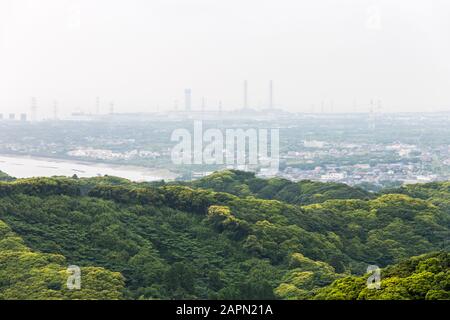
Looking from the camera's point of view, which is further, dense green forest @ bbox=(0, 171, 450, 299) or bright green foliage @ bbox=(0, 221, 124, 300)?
dense green forest @ bbox=(0, 171, 450, 299)

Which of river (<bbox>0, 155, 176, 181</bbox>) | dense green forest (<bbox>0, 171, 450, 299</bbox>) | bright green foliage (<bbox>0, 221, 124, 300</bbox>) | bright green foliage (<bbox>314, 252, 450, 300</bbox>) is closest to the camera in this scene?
bright green foliage (<bbox>314, 252, 450, 300</bbox>)

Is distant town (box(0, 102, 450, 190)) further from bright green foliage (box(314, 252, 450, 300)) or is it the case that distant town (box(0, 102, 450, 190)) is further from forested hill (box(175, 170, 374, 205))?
bright green foliage (box(314, 252, 450, 300))

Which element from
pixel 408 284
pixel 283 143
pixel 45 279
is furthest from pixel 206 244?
pixel 283 143

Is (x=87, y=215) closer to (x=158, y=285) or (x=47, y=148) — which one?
(x=158, y=285)

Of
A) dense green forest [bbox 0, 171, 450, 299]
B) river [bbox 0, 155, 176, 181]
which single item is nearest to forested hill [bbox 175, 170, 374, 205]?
dense green forest [bbox 0, 171, 450, 299]

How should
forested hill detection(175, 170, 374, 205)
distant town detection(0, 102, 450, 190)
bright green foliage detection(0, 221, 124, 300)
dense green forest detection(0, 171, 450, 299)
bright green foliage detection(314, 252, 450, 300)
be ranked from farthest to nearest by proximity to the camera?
distant town detection(0, 102, 450, 190)
forested hill detection(175, 170, 374, 205)
dense green forest detection(0, 171, 450, 299)
bright green foliage detection(0, 221, 124, 300)
bright green foliage detection(314, 252, 450, 300)

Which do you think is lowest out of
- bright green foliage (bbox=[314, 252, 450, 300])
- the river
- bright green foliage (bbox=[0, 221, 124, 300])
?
the river

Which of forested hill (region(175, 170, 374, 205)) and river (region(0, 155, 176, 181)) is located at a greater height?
forested hill (region(175, 170, 374, 205))

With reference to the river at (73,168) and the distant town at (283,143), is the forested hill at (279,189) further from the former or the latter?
the river at (73,168)
